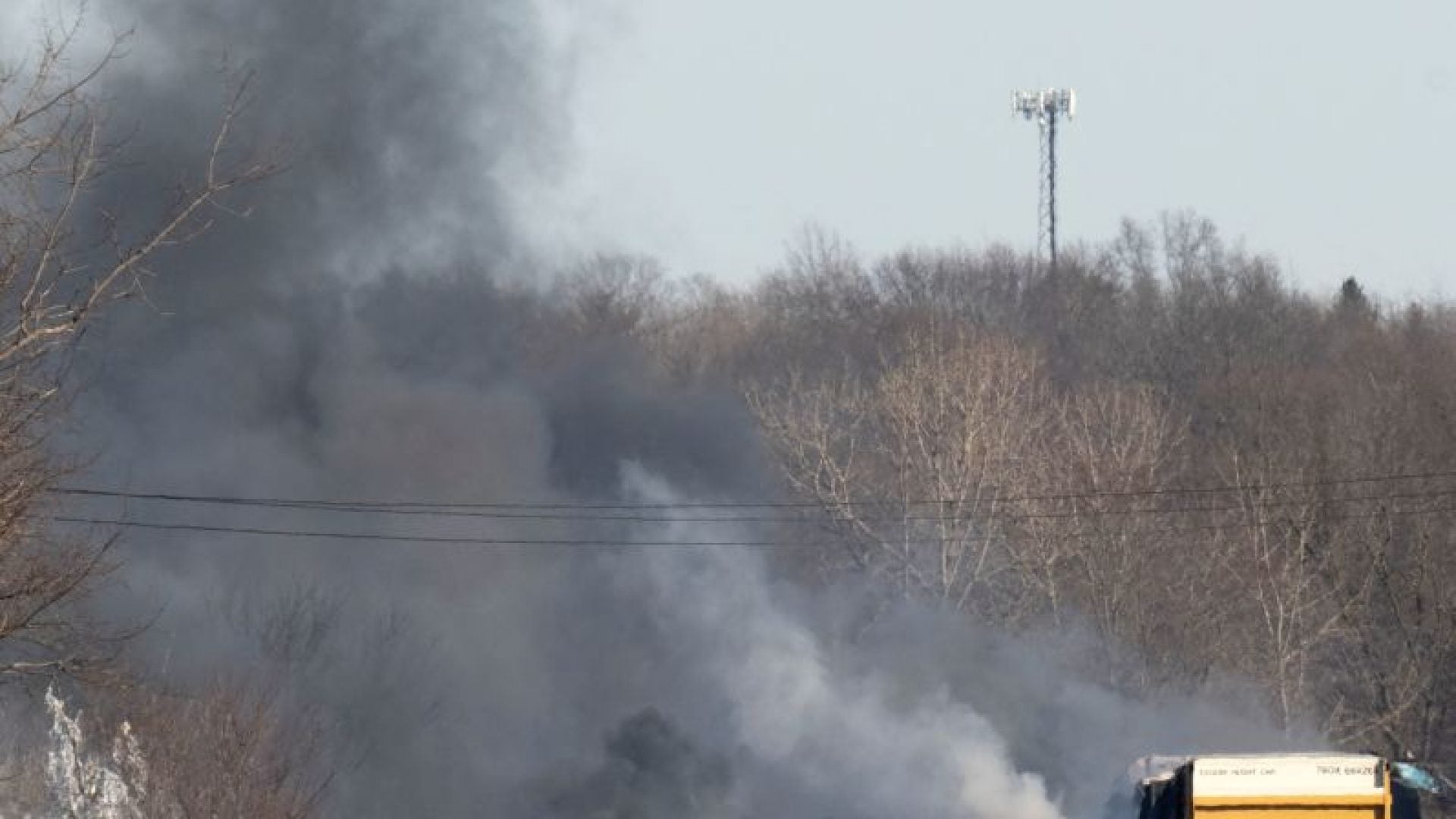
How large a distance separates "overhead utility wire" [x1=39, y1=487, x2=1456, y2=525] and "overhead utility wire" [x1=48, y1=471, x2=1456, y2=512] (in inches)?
2.1

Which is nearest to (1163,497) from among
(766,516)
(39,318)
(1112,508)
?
(1112,508)

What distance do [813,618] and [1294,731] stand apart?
11688 mm

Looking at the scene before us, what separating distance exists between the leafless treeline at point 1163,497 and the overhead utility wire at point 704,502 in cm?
15

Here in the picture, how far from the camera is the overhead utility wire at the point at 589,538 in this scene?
45.7 meters

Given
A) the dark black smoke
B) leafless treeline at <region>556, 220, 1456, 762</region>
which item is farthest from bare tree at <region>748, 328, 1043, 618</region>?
the dark black smoke

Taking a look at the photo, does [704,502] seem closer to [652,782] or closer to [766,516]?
[766,516]

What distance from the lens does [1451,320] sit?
278ft

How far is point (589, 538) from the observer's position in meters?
51.0

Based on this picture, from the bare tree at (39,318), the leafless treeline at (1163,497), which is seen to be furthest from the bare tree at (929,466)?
the bare tree at (39,318)

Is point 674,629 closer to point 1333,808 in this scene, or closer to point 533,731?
point 533,731

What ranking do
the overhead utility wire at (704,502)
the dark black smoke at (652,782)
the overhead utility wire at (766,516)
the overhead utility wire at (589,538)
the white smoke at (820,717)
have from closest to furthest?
the white smoke at (820,717), the dark black smoke at (652,782), the overhead utility wire at (589,538), the overhead utility wire at (766,516), the overhead utility wire at (704,502)

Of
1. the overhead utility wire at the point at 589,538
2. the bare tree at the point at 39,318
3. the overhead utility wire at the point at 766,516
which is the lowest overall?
the bare tree at the point at 39,318

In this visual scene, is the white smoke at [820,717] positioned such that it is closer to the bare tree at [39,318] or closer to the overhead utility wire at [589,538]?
the overhead utility wire at [589,538]

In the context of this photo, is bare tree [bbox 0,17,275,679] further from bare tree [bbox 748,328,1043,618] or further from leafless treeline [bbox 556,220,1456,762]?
bare tree [bbox 748,328,1043,618]
